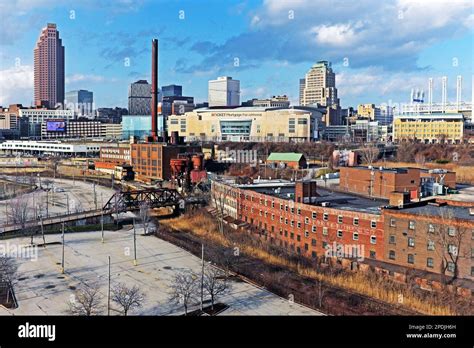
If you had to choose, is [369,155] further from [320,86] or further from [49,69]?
[49,69]

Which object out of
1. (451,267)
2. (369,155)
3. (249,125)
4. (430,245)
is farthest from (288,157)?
(451,267)

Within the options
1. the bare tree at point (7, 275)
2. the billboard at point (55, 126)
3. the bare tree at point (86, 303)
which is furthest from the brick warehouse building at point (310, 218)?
the billboard at point (55, 126)

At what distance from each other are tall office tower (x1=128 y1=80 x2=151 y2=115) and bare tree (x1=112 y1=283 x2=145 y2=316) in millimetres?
96086

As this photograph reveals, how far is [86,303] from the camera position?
9539mm

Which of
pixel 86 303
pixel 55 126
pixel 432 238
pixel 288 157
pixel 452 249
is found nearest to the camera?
pixel 86 303

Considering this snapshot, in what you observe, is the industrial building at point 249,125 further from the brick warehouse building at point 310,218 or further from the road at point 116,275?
the road at point 116,275

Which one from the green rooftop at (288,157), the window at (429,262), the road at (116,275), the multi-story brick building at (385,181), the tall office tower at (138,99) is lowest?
the road at (116,275)

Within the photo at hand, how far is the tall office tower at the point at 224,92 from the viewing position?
9462 centimetres

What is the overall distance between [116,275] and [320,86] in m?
96.1

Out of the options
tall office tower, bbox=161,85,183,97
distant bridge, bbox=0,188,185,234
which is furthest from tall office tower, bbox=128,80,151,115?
distant bridge, bbox=0,188,185,234

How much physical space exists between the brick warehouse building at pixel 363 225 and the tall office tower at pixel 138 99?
87.9m

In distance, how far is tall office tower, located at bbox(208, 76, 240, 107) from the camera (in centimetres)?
9462
